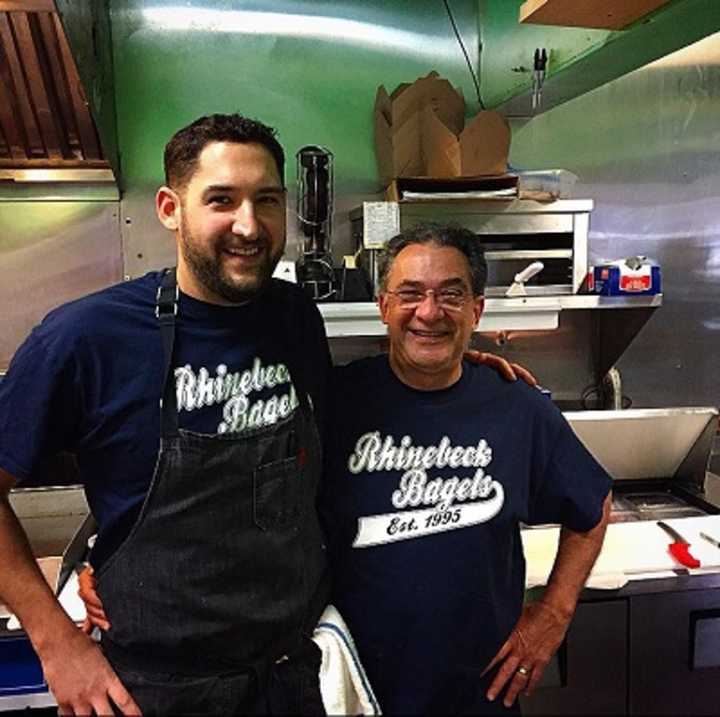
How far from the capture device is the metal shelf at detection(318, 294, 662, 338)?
6.38 ft

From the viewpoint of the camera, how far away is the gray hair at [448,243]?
4.14 ft

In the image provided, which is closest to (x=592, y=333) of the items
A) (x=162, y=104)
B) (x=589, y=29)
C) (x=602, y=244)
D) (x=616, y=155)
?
(x=602, y=244)

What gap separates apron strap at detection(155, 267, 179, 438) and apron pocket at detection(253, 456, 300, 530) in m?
0.15

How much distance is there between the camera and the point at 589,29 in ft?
6.16

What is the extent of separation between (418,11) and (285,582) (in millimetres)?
2086

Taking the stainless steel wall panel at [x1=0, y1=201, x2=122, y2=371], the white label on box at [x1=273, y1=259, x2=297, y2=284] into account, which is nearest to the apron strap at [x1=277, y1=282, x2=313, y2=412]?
the white label on box at [x1=273, y1=259, x2=297, y2=284]

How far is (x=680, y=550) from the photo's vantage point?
61.3 inches

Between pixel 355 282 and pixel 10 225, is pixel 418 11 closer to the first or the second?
pixel 355 282

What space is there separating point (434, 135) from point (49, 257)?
1329 millimetres

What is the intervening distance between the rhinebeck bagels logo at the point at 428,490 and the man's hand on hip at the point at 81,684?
0.43m

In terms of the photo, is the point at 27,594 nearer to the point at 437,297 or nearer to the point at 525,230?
the point at 437,297

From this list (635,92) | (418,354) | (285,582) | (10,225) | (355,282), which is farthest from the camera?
(635,92)

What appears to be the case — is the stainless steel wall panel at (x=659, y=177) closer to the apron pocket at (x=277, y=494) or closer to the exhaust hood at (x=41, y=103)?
the exhaust hood at (x=41, y=103)

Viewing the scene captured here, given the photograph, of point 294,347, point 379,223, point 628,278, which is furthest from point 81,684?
point 628,278
